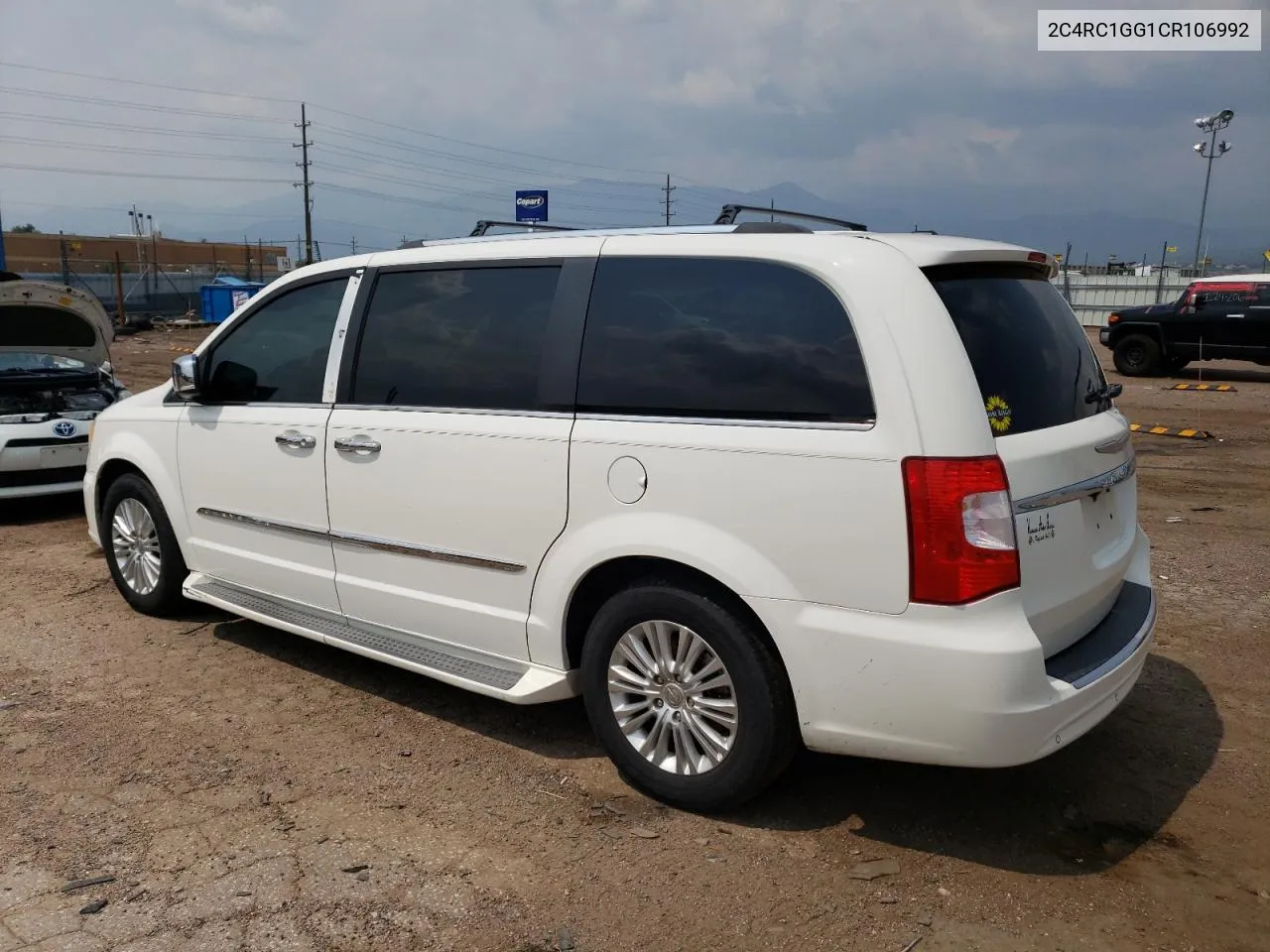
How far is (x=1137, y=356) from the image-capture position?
18.1 m

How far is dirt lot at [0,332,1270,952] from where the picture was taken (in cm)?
287

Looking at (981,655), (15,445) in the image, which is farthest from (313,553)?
(15,445)

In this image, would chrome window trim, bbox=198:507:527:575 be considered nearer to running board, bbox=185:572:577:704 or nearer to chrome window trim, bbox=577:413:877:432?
running board, bbox=185:572:577:704

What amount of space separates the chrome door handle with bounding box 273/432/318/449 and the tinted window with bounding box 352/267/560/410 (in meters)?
0.28

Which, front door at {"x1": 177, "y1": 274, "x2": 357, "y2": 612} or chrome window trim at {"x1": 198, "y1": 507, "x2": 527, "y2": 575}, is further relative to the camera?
front door at {"x1": 177, "y1": 274, "x2": 357, "y2": 612}

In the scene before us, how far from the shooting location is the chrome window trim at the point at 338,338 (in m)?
4.33

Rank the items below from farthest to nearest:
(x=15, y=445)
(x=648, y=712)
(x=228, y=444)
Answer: (x=15, y=445) → (x=228, y=444) → (x=648, y=712)

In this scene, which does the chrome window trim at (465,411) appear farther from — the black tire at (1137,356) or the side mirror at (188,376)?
the black tire at (1137,356)

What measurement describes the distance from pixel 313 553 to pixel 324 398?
2.20 feet

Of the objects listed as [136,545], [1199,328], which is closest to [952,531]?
[136,545]

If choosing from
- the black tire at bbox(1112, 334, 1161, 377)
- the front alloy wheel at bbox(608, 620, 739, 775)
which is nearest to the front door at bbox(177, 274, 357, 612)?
the front alloy wheel at bbox(608, 620, 739, 775)

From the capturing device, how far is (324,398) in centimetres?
435

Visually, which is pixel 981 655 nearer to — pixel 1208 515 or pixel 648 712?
pixel 648 712

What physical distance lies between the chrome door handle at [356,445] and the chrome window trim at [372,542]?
347 mm
